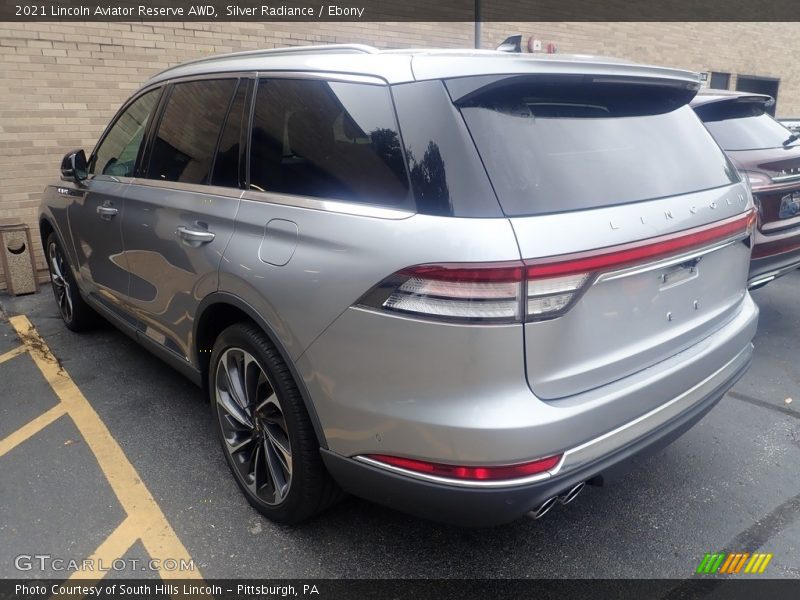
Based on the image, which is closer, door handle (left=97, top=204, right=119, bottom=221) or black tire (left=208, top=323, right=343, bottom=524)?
black tire (left=208, top=323, right=343, bottom=524)

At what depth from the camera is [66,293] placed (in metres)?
5.02

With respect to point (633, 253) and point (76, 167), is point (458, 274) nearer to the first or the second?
point (633, 253)

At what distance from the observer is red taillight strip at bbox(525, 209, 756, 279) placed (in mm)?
1845

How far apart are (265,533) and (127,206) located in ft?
6.46

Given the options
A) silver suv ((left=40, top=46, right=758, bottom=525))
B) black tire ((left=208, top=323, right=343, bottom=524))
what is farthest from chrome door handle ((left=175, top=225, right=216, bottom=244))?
black tire ((left=208, top=323, right=343, bottom=524))

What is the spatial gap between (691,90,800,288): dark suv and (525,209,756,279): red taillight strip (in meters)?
2.21

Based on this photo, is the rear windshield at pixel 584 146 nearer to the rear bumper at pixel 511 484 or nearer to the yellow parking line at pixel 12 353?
the rear bumper at pixel 511 484

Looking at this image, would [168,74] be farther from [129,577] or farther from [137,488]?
[129,577]

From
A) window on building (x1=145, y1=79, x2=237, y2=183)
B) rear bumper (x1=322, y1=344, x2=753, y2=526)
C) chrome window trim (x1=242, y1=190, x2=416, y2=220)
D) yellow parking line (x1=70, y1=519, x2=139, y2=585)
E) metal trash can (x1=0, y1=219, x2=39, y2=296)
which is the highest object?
window on building (x1=145, y1=79, x2=237, y2=183)

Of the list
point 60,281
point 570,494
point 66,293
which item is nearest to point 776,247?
point 570,494

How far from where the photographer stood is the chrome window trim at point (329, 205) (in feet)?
6.64

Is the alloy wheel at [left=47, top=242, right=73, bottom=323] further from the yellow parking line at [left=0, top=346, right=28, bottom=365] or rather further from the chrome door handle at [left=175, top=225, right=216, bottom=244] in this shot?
the chrome door handle at [left=175, top=225, right=216, bottom=244]

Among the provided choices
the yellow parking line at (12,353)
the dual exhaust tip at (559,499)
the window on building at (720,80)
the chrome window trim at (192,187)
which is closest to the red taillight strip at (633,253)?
the dual exhaust tip at (559,499)

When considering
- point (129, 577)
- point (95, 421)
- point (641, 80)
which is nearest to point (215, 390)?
point (129, 577)
